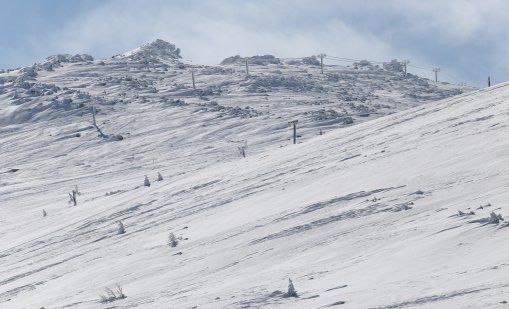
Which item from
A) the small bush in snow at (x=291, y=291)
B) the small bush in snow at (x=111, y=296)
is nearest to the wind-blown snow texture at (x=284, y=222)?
the small bush in snow at (x=291, y=291)

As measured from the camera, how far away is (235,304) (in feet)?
39.1

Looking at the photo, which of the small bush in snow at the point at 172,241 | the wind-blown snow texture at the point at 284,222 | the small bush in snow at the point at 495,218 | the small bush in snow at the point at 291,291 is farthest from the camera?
the small bush in snow at the point at 172,241

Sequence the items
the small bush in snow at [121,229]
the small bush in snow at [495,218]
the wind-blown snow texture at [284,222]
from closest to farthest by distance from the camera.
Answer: the wind-blown snow texture at [284,222]
the small bush in snow at [495,218]
the small bush in snow at [121,229]

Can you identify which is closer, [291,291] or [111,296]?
[291,291]

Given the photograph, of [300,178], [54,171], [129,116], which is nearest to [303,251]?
[300,178]

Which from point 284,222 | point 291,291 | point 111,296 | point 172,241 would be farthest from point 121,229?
point 291,291

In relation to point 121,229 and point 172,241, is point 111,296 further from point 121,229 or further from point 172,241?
point 121,229

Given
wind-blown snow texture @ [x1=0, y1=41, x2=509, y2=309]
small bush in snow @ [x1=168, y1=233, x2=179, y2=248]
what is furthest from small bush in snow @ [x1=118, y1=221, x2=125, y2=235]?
small bush in snow @ [x1=168, y1=233, x2=179, y2=248]

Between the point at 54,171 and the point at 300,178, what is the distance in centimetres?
2425

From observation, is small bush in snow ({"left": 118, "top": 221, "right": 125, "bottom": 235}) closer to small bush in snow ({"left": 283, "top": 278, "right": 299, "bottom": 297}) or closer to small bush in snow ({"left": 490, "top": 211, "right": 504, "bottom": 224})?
small bush in snow ({"left": 283, "top": 278, "right": 299, "bottom": 297})

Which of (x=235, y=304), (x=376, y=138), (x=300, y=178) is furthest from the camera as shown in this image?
(x=376, y=138)

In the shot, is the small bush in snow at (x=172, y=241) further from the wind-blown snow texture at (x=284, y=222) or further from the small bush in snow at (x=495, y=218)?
the small bush in snow at (x=495, y=218)

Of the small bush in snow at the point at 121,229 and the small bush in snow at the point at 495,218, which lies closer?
the small bush in snow at the point at 495,218

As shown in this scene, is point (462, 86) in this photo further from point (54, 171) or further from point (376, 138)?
point (376, 138)
